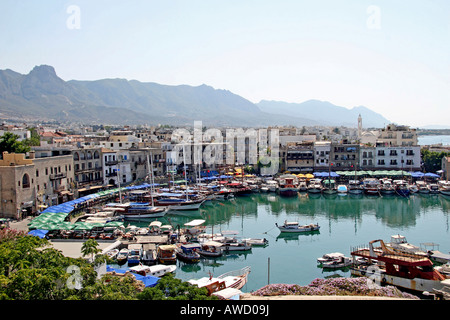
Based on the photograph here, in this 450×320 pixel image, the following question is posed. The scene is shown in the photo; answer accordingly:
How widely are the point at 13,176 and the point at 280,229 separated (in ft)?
60.4

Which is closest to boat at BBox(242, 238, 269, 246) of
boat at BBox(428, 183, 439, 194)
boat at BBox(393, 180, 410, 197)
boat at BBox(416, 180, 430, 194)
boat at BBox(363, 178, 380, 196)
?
boat at BBox(363, 178, 380, 196)

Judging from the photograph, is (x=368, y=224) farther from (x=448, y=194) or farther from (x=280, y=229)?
(x=448, y=194)

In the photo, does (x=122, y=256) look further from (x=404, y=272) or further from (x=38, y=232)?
(x=404, y=272)

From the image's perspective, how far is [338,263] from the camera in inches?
778

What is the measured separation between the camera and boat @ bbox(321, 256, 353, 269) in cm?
1956

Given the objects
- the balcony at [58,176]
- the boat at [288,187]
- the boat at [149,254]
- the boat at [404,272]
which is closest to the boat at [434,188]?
the boat at [288,187]

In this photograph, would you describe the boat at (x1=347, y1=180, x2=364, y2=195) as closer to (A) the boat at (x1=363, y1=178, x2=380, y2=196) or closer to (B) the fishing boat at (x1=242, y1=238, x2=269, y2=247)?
(A) the boat at (x1=363, y1=178, x2=380, y2=196)

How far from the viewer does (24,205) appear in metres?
27.3

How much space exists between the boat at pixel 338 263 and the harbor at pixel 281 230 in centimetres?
17

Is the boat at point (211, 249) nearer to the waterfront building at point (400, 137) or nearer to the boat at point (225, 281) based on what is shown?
the boat at point (225, 281)

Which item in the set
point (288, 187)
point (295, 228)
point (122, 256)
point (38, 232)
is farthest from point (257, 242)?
point (288, 187)

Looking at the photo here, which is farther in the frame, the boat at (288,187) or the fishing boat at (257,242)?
the boat at (288,187)

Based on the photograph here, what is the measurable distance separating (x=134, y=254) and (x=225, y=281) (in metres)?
5.94

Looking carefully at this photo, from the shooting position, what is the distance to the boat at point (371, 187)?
4153 centimetres
